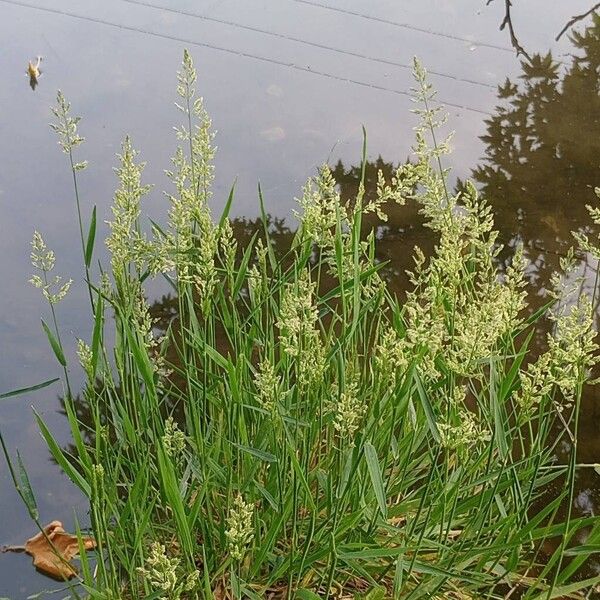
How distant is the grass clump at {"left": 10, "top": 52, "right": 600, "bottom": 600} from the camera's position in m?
1.18

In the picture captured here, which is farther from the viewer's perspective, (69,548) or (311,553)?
(69,548)

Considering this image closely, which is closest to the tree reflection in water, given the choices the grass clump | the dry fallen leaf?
the dry fallen leaf

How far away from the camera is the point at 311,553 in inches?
56.7

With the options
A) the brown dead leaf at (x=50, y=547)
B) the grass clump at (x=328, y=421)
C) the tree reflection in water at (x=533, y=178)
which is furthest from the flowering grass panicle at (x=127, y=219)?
the tree reflection in water at (x=533, y=178)

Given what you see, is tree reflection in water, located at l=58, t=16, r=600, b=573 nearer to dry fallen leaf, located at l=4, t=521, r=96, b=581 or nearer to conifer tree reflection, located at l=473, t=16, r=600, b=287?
conifer tree reflection, located at l=473, t=16, r=600, b=287

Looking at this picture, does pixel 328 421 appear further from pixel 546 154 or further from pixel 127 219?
pixel 546 154

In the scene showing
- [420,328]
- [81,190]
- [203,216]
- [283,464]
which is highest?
[81,190]

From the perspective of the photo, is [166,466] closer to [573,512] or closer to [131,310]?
[131,310]

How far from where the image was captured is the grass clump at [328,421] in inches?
46.5

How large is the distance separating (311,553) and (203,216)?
67 cm

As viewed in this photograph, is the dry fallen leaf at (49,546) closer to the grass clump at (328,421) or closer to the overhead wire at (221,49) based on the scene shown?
the grass clump at (328,421)

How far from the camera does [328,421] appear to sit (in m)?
1.56

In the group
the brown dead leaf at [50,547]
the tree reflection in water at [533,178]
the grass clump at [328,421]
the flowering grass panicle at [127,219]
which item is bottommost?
the brown dead leaf at [50,547]

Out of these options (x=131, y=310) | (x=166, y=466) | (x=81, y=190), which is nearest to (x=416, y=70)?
(x=131, y=310)
